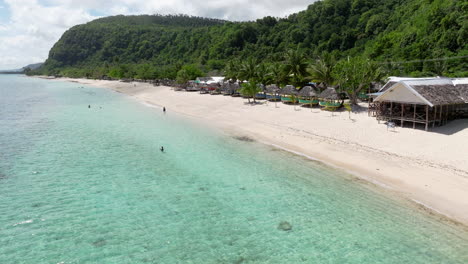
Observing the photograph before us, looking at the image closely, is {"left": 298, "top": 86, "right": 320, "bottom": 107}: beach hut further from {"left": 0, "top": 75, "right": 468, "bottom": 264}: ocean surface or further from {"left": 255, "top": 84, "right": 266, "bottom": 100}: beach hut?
{"left": 0, "top": 75, "right": 468, "bottom": 264}: ocean surface

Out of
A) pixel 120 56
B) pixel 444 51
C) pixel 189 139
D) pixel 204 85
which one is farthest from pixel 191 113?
pixel 120 56

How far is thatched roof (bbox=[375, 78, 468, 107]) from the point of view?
1961 cm

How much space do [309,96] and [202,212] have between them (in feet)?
71.7

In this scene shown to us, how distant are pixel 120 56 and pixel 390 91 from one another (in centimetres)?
14718

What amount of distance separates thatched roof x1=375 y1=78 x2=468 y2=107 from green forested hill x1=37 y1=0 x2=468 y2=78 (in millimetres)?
13382

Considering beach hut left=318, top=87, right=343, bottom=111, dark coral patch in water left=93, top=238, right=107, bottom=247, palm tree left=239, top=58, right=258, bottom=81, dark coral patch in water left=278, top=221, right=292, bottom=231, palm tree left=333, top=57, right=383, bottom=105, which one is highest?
palm tree left=239, top=58, right=258, bottom=81

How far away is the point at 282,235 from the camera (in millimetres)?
10562

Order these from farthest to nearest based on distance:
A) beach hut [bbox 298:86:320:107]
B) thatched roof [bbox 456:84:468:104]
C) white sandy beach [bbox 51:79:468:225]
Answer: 1. beach hut [bbox 298:86:320:107]
2. thatched roof [bbox 456:84:468:104]
3. white sandy beach [bbox 51:79:468:225]

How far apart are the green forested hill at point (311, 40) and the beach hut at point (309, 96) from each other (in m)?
5.17

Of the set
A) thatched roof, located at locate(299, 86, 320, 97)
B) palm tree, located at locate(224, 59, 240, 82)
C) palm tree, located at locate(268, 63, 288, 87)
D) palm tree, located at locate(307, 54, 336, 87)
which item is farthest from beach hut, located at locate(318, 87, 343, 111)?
palm tree, located at locate(224, 59, 240, 82)

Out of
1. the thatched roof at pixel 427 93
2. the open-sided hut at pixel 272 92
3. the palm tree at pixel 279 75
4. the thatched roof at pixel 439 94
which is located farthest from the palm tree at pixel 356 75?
the palm tree at pixel 279 75

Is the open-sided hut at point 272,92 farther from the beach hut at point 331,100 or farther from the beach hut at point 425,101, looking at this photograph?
the beach hut at point 425,101

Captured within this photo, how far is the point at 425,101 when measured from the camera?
19062mm

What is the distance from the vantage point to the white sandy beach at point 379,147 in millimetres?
12680
